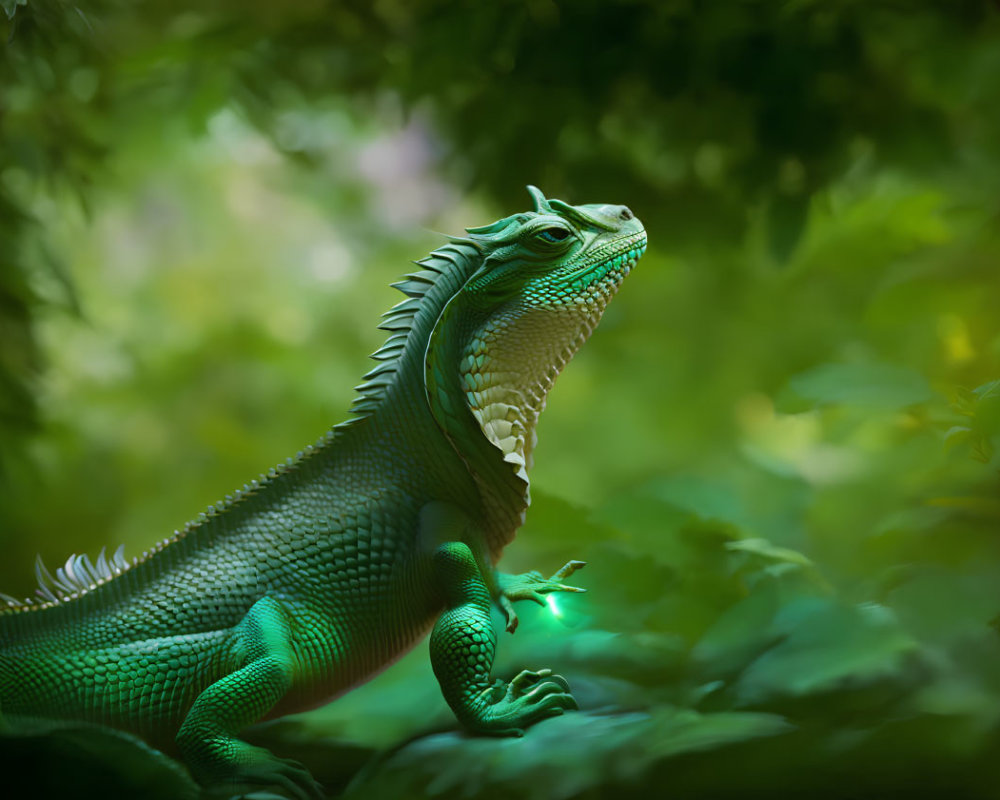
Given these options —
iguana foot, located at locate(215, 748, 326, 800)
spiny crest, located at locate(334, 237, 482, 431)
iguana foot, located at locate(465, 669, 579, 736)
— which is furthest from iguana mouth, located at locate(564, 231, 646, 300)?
iguana foot, located at locate(215, 748, 326, 800)

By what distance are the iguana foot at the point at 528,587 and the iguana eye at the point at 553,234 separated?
0.47 m

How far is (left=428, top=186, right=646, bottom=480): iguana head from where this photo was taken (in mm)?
1223

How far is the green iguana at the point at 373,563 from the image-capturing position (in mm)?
1092

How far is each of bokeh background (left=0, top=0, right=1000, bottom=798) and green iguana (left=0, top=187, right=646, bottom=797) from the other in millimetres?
98

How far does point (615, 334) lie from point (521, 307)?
1.27 metres

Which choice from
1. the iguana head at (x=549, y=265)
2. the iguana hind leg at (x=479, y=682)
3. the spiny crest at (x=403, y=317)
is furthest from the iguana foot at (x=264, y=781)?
the iguana head at (x=549, y=265)

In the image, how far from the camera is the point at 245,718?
1075 mm

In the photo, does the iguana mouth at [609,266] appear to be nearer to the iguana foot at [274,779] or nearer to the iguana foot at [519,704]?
the iguana foot at [519,704]

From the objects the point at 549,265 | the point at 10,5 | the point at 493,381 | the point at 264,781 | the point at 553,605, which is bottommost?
the point at 264,781

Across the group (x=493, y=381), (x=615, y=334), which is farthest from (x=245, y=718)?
(x=615, y=334)

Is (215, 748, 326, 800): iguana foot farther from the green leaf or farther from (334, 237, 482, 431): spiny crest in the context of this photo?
the green leaf

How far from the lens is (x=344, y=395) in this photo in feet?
7.98

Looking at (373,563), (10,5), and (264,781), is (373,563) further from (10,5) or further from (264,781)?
(10,5)

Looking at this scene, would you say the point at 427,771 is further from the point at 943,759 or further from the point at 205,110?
the point at 205,110
